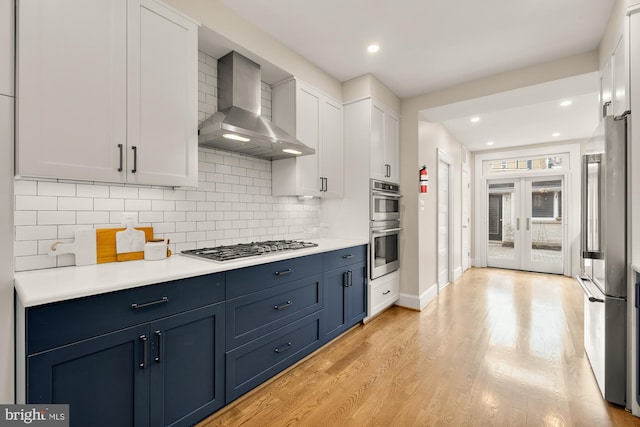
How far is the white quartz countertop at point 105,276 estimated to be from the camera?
118 cm

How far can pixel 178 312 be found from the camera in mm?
1535

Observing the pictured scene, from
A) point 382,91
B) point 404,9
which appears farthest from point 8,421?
point 382,91

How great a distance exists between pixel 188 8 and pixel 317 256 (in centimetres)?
204

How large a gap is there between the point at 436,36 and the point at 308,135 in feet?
4.71

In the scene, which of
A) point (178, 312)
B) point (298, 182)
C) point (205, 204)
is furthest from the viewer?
point (298, 182)

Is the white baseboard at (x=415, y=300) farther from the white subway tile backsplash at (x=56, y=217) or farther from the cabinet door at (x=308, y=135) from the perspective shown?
the white subway tile backsplash at (x=56, y=217)

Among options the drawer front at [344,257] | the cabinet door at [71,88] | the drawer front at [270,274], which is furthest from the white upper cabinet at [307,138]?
the cabinet door at [71,88]

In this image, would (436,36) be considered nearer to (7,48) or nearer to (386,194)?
(386,194)

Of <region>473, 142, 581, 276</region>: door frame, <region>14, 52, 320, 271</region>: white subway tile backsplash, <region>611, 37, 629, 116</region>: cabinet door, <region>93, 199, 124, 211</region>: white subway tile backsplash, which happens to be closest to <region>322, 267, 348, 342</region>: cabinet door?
<region>14, 52, 320, 271</region>: white subway tile backsplash

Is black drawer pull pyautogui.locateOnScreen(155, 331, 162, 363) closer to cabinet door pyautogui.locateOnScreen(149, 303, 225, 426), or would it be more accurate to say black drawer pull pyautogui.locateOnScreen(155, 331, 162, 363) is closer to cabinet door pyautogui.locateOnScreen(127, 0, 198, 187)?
cabinet door pyautogui.locateOnScreen(149, 303, 225, 426)

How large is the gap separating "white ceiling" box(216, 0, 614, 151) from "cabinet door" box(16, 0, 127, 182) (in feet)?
3.33

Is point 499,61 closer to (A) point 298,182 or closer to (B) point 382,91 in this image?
(B) point 382,91

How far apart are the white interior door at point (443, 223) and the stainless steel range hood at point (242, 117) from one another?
9.74ft

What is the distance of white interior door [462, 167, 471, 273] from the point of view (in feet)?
19.6
